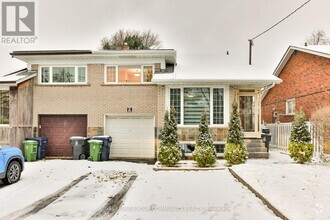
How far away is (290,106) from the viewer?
784 inches

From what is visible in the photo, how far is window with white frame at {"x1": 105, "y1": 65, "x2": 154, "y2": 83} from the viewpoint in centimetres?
1499

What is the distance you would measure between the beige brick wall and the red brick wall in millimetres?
9044

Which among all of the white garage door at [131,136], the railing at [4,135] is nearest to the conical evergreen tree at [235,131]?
the white garage door at [131,136]

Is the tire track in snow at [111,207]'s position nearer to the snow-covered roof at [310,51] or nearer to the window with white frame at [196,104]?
the window with white frame at [196,104]

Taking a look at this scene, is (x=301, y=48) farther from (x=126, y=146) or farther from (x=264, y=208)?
(x=264, y=208)

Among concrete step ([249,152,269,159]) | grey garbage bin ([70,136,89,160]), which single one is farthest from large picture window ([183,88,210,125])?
grey garbage bin ([70,136,89,160])

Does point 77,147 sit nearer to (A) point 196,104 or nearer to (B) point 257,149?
(A) point 196,104

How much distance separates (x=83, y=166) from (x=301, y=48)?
559 inches

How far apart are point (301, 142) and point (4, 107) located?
45.4 ft

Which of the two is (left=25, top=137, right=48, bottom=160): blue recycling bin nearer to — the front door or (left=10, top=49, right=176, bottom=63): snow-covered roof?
(left=10, top=49, right=176, bottom=63): snow-covered roof

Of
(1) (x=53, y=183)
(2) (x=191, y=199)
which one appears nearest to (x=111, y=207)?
(2) (x=191, y=199)

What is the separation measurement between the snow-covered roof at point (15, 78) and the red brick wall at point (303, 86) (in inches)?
583

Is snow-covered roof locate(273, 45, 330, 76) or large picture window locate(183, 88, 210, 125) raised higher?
snow-covered roof locate(273, 45, 330, 76)

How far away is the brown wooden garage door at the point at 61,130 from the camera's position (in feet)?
50.2
